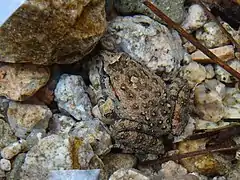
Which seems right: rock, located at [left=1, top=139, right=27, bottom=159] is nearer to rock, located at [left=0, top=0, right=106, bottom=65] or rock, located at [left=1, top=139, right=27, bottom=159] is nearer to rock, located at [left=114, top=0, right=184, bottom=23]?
rock, located at [left=0, top=0, right=106, bottom=65]

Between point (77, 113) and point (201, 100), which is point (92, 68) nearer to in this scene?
point (77, 113)

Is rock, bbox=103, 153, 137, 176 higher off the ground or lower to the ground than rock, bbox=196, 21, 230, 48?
lower

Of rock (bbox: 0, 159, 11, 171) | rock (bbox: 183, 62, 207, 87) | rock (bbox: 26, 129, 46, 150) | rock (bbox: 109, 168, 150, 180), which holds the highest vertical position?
rock (bbox: 183, 62, 207, 87)

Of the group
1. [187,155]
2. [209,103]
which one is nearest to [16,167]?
[187,155]

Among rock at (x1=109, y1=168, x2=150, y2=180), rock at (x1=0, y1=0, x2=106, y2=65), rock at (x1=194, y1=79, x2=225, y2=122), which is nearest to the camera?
rock at (x1=0, y1=0, x2=106, y2=65)

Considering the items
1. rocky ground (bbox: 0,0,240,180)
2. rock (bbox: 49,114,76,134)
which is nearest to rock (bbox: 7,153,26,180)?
rocky ground (bbox: 0,0,240,180)

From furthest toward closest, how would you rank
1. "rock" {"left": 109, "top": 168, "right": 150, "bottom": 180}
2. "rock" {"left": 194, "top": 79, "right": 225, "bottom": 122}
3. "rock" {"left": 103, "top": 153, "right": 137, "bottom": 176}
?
"rock" {"left": 194, "top": 79, "right": 225, "bottom": 122} < "rock" {"left": 103, "top": 153, "right": 137, "bottom": 176} < "rock" {"left": 109, "top": 168, "right": 150, "bottom": 180}

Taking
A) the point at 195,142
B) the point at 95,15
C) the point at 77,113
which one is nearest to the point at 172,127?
the point at 195,142
